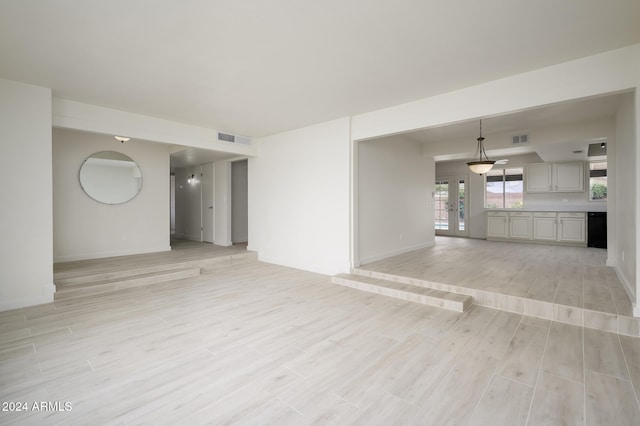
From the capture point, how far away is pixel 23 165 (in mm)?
3613

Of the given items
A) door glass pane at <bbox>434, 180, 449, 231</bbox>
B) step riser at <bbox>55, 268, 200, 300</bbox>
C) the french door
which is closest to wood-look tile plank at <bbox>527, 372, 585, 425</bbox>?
step riser at <bbox>55, 268, 200, 300</bbox>

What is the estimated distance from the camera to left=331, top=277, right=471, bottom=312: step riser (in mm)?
3512

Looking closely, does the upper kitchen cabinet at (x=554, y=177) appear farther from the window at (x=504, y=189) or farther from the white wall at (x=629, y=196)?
the white wall at (x=629, y=196)

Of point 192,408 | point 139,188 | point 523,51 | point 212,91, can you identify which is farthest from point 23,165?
point 523,51

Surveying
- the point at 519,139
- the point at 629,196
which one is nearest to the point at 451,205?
the point at 519,139

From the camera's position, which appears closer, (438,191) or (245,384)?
(245,384)

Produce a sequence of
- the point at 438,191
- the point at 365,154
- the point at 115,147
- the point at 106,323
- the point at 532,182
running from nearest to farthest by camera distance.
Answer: the point at 106,323 → the point at 365,154 → the point at 115,147 → the point at 532,182 → the point at 438,191

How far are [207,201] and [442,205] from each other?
7648 millimetres

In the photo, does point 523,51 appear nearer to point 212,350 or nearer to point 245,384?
point 245,384

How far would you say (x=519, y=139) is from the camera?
611 cm

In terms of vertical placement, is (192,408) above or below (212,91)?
below

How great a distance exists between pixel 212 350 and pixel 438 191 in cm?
956

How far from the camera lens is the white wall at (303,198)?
517cm

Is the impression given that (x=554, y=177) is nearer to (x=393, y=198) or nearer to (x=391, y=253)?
(x=393, y=198)
